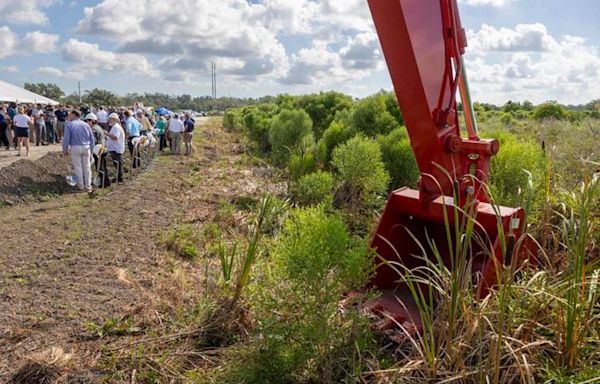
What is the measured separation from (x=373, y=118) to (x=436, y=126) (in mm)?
8324

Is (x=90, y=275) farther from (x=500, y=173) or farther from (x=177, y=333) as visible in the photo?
(x=500, y=173)

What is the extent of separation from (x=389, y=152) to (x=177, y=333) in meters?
5.79

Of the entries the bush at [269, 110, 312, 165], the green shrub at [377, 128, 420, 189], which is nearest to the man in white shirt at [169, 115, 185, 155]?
the bush at [269, 110, 312, 165]

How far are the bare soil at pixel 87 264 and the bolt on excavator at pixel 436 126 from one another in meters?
2.37

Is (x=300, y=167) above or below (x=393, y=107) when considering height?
below

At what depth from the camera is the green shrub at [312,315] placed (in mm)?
3129

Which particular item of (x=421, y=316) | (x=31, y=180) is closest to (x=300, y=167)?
(x=31, y=180)

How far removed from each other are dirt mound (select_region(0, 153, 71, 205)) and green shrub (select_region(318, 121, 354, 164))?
590 cm

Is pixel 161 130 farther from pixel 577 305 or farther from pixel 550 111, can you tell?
pixel 550 111

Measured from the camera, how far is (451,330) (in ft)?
8.76

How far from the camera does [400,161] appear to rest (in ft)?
28.9

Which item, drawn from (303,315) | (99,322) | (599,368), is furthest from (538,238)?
(99,322)

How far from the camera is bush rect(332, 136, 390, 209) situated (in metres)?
8.00

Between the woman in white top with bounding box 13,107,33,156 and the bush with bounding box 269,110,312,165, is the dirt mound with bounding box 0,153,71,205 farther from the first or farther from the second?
the bush with bounding box 269,110,312,165
